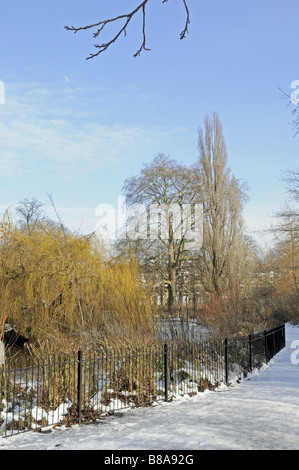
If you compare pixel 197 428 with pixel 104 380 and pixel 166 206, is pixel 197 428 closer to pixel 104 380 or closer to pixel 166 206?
pixel 104 380

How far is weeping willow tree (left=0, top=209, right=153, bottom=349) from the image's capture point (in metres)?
14.7

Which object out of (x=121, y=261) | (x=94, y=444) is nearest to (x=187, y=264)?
(x=121, y=261)

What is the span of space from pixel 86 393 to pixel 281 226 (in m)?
18.5

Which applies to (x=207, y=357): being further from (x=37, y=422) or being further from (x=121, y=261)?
(x=121, y=261)

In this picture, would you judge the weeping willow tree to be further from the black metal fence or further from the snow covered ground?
the snow covered ground

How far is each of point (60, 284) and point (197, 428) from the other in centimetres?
970

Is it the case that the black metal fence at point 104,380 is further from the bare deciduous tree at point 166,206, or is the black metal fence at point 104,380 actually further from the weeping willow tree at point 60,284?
the bare deciduous tree at point 166,206

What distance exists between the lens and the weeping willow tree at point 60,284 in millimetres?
14703

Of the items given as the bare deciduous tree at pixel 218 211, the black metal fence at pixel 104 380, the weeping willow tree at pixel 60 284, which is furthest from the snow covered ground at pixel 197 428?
the bare deciduous tree at pixel 218 211

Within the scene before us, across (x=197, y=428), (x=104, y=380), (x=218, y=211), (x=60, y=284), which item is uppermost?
(x=218, y=211)

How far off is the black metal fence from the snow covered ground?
395 mm

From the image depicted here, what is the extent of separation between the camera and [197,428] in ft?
22.9

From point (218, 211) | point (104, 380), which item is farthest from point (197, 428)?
point (218, 211)

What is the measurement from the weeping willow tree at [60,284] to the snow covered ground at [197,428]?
527 cm
